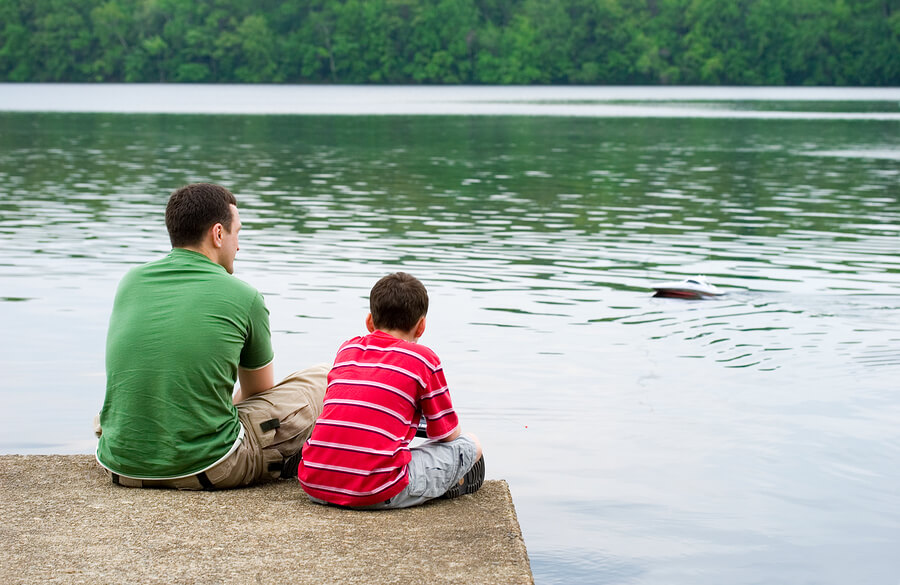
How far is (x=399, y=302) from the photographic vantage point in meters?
4.62

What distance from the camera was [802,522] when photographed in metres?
5.85

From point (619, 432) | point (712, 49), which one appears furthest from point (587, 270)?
point (712, 49)

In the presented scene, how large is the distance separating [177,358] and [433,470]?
111 centimetres

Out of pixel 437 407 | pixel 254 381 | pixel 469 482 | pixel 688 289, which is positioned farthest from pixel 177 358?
pixel 688 289

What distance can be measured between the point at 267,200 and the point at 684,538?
49.0 feet

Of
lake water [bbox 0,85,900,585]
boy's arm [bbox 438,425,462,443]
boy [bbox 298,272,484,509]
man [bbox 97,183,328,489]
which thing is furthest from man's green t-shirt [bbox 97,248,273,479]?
lake water [bbox 0,85,900,585]

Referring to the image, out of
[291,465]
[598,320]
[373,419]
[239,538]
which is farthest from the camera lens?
[598,320]

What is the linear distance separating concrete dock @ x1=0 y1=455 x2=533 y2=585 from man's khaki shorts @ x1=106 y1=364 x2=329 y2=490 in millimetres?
54

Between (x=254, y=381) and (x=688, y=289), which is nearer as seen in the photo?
(x=254, y=381)

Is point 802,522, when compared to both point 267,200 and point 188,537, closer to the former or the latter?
point 188,537

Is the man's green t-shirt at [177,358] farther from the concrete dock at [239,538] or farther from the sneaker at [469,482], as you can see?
the sneaker at [469,482]

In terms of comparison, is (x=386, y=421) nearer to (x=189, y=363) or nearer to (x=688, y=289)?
(x=189, y=363)

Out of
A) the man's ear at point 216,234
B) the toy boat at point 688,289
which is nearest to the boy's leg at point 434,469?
the man's ear at point 216,234

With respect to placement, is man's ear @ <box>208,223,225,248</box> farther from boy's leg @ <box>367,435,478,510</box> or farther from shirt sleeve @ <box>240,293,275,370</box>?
boy's leg @ <box>367,435,478,510</box>
